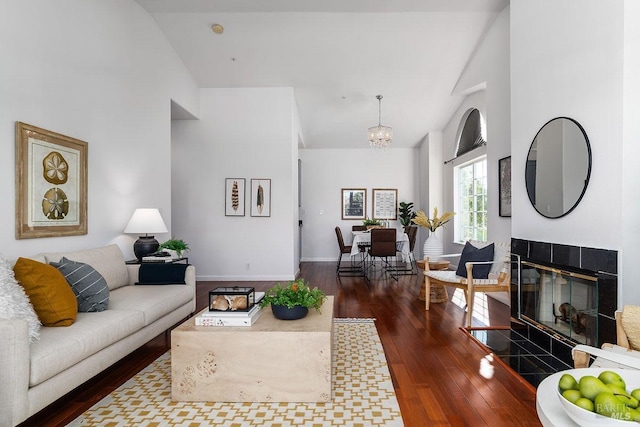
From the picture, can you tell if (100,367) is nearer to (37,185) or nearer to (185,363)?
(185,363)


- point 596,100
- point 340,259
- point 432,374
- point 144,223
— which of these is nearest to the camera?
point 596,100

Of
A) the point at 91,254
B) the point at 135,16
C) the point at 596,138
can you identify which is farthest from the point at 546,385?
the point at 135,16

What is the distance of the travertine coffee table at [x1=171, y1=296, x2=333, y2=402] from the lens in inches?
84.1

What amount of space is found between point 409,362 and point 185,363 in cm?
158

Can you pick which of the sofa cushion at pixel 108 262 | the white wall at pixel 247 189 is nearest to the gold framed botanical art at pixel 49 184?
the sofa cushion at pixel 108 262

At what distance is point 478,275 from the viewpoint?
12.9ft

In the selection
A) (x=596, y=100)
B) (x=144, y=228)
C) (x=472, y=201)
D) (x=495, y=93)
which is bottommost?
(x=144, y=228)

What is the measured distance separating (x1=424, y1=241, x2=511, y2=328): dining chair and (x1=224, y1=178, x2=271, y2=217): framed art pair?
9.56ft

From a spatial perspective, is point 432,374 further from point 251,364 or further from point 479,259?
point 479,259

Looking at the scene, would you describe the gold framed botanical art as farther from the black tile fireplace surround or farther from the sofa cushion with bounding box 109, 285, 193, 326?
the black tile fireplace surround

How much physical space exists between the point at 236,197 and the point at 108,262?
290 cm

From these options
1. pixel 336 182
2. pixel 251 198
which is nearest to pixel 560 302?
pixel 251 198

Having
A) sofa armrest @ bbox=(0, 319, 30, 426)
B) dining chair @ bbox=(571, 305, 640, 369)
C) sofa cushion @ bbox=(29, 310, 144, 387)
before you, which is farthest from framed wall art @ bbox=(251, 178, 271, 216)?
dining chair @ bbox=(571, 305, 640, 369)

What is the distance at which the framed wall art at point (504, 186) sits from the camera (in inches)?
171
